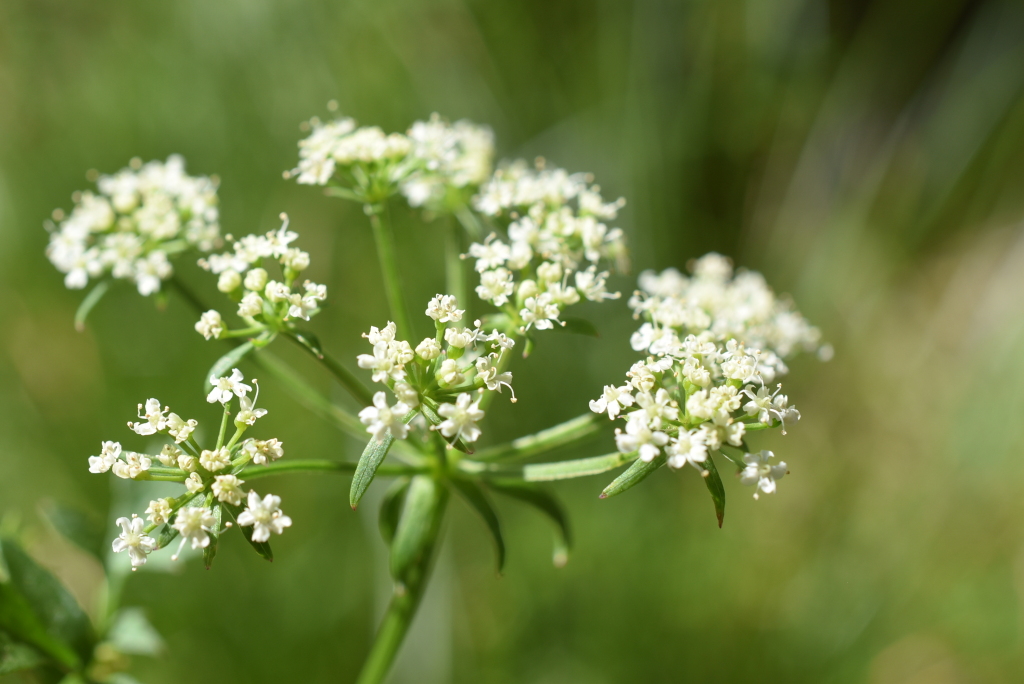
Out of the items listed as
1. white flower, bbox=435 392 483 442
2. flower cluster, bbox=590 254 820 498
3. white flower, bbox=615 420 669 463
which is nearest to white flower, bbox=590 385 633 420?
flower cluster, bbox=590 254 820 498

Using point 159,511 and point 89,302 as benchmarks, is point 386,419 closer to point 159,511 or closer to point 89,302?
point 159,511

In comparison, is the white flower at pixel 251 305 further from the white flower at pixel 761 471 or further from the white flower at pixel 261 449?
the white flower at pixel 761 471

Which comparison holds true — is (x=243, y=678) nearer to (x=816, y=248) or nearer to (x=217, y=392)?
(x=217, y=392)

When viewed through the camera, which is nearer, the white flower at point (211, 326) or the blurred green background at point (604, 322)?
the white flower at point (211, 326)

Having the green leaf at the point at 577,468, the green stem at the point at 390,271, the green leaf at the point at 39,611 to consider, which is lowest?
the green leaf at the point at 39,611

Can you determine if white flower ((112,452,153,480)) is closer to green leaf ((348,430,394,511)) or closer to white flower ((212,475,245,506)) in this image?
white flower ((212,475,245,506))

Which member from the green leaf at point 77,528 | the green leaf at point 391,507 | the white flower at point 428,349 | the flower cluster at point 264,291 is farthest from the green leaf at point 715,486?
the green leaf at point 77,528

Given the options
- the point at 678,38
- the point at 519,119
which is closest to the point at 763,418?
the point at 519,119
